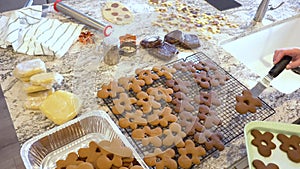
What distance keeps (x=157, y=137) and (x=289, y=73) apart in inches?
35.1

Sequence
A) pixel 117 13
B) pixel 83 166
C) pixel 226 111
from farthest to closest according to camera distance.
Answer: pixel 117 13, pixel 226 111, pixel 83 166

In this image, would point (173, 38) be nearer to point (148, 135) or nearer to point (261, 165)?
point (148, 135)

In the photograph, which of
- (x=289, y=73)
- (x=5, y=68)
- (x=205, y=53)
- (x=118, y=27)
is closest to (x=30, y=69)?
(x=5, y=68)

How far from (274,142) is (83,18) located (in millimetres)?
801

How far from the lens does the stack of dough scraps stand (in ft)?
2.72

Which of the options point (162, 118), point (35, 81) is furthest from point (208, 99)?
point (35, 81)

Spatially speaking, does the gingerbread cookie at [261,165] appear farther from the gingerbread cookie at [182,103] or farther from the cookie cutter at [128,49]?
the cookie cutter at [128,49]

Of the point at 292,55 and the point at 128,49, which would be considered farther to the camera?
the point at 128,49

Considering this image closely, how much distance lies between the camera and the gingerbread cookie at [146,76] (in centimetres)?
92

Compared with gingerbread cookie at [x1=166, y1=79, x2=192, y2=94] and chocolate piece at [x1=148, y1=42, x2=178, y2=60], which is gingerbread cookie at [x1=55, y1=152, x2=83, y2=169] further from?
chocolate piece at [x1=148, y1=42, x2=178, y2=60]

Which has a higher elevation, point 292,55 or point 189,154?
point 292,55

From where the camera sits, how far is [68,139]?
0.77 metres

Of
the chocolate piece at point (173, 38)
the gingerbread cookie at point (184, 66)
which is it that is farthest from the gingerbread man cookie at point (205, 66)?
the chocolate piece at point (173, 38)

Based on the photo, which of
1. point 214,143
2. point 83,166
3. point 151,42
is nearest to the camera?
point 83,166
